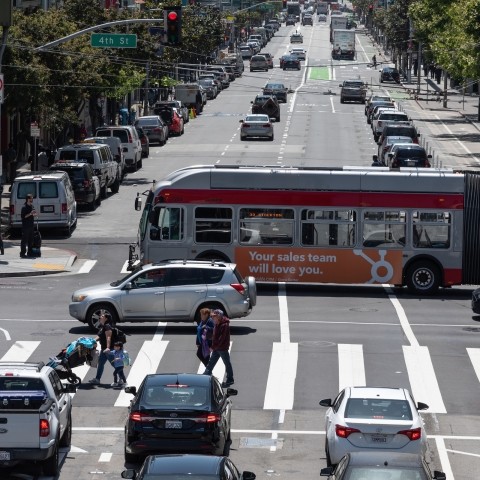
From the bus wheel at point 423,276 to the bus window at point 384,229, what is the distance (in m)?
0.72

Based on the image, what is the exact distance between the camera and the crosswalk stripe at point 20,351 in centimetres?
2901

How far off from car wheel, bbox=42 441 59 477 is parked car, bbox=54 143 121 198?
35.3 m

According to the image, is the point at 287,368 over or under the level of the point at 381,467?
under

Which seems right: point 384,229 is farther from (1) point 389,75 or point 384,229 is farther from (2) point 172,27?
(1) point 389,75

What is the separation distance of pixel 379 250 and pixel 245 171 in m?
4.08

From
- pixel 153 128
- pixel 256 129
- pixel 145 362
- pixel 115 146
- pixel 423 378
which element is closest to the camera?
pixel 423 378

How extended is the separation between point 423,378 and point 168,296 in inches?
250

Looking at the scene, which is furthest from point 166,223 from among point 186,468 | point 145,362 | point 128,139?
point 128,139

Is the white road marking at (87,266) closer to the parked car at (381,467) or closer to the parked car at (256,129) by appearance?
→ the parked car at (381,467)

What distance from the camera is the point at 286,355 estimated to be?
29938mm

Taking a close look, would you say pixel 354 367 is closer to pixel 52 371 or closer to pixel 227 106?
pixel 52 371

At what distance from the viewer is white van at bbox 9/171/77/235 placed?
155 feet

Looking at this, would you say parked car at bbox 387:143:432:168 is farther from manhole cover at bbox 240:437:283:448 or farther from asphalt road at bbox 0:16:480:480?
manhole cover at bbox 240:437:283:448

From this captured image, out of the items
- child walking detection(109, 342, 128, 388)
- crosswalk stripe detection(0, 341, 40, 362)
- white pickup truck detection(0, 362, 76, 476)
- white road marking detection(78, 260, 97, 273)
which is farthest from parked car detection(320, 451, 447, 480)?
white road marking detection(78, 260, 97, 273)
